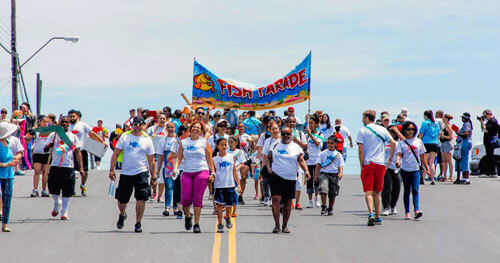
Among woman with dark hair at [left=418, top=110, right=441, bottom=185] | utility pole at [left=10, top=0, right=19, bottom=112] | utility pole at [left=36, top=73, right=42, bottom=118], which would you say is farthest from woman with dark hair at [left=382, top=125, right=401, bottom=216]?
utility pole at [left=36, top=73, right=42, bottom=118]

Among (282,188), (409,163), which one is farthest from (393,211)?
(282,188)

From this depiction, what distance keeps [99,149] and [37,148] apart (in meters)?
1.49

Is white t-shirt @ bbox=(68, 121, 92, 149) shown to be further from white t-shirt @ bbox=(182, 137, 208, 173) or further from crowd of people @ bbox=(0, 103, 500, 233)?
white t-shirt @ bbox=(182, 137, 208, 173)

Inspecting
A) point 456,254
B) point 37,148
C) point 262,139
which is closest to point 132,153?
point 262,139

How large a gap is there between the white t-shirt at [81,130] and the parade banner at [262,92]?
6.27 m

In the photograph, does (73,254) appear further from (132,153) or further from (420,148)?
(420,148)

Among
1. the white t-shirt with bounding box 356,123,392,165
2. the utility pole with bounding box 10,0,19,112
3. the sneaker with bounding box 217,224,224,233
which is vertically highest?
the utility pole with bounding box 10,0,19,112

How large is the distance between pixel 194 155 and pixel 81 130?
6.90 meters

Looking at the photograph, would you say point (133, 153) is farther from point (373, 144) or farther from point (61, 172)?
point (373, 144)

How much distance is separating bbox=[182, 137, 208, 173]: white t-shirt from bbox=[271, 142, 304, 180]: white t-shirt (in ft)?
3.92

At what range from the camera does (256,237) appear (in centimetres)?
1251

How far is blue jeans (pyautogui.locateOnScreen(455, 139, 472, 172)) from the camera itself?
23.7m

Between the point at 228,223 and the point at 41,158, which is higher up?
the point at 41,158

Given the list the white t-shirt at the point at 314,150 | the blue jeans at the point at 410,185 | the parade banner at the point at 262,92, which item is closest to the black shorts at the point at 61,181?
the white t-shirt at the point at 314,150
